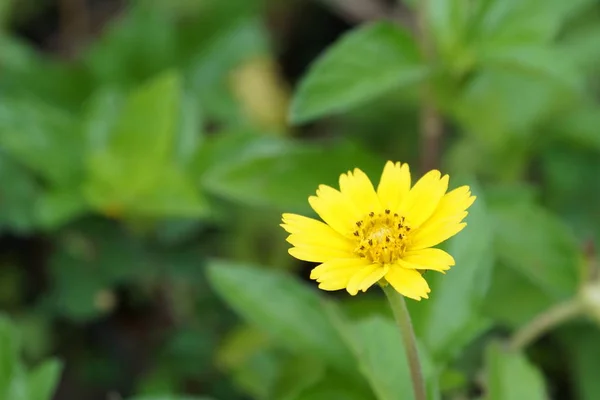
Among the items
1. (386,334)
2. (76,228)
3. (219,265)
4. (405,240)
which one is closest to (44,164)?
(76,228)

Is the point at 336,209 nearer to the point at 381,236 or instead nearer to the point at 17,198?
the point at 381,236

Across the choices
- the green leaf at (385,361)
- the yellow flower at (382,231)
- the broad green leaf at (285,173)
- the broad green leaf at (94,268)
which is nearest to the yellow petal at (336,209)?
the yellow flower at (382,231)

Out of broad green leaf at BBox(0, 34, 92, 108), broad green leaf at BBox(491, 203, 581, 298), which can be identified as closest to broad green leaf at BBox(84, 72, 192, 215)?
broad green leaf at BBox(0, 34, 92, 108)

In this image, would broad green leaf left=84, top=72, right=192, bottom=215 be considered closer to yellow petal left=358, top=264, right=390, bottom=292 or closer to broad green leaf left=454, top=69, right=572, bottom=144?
broad green leaf left=454, top=69, right=572, bottom=144

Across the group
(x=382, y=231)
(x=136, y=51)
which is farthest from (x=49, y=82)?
(x=382, y=231)

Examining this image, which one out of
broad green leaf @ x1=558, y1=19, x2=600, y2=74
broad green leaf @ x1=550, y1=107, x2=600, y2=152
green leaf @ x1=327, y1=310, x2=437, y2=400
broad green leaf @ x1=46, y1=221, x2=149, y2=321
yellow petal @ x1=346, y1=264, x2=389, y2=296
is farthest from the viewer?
broad green leaf @ x1=558, y1=19, x2=600, y2=74

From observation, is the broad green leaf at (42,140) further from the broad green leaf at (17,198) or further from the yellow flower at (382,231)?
the yellow flower at (382,231)
